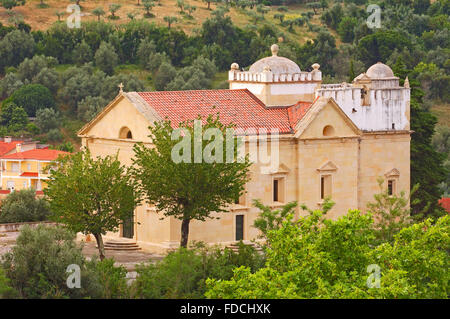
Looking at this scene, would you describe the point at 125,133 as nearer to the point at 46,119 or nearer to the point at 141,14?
the point at 46,119

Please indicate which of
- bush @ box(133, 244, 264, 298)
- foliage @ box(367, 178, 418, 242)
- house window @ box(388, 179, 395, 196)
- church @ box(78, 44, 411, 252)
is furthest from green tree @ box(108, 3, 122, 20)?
bush @ box(133, 244, 264, 298)

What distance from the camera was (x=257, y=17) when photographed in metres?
129

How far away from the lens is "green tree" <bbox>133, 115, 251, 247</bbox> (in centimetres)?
4534

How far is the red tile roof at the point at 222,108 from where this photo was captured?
49781mm

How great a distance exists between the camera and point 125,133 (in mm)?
50656

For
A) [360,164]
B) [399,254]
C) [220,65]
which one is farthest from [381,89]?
[220,65]

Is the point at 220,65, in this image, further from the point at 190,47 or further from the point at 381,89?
the point at 381,89

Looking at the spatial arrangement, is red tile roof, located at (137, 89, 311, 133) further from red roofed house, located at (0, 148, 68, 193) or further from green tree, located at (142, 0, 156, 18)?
green tree, located at (142, 0, 156, 18)

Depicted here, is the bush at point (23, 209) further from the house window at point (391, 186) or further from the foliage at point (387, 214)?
the foliage at point (387, 214)

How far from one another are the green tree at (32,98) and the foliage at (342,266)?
68.0 metres

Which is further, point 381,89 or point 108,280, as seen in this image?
point 381,89

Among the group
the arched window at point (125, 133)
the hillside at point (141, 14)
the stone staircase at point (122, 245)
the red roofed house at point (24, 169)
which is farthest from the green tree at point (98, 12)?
the stone staircase at point (122, 245)

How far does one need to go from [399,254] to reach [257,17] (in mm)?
95198

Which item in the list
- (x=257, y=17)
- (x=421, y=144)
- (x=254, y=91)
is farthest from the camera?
(x=257, y=17)
